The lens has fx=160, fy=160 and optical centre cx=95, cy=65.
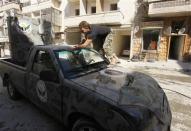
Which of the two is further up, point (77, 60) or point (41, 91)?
point (77, 60)

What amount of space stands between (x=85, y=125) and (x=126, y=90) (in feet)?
2.47

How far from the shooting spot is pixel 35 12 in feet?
70.5

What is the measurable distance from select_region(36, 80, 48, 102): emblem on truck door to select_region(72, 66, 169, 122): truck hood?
80 centimetres

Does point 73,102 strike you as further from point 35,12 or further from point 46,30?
point 35,12

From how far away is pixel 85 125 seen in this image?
87.6 inches

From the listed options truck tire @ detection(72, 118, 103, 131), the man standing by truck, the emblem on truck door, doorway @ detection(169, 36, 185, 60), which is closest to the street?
the emblem on truck door

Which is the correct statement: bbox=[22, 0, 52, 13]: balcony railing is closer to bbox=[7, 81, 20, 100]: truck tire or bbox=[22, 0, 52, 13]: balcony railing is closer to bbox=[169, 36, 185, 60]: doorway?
bbox=[169, 36, 185, 60]: doorway

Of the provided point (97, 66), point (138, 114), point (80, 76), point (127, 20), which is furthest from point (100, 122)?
point (127, 20)

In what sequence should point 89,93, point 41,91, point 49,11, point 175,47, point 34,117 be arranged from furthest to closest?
point 49,11 < point 175,47 < point 34,117 < point 41,91 < point 89,93

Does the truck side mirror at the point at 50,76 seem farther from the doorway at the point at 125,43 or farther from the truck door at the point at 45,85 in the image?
the doorway at the point at 125,43

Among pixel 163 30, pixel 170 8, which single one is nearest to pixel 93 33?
pixel 170 8

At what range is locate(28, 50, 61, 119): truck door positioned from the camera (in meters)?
2.63

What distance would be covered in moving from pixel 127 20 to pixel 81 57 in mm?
12195

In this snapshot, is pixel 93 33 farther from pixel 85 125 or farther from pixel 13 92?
pixel 85 125
